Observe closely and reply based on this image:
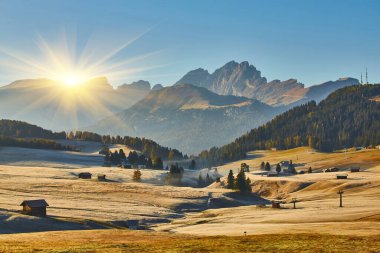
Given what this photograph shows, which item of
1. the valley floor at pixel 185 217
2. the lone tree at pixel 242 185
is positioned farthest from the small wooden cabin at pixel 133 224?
the lone tree at pixel 242 185

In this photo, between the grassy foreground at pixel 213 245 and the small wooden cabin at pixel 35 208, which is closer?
the grassy foreground at pixel 213 245

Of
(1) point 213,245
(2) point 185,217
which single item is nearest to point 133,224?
(2) point 185,217

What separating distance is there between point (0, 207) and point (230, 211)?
55.7m

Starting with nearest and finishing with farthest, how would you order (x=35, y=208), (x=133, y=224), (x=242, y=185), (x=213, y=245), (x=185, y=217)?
(x=213, y=245) < (x=35, y=208) < (x=133, y=224) < (x=185, y=217) < (x=242, y=185)

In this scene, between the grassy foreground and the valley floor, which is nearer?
the grassy foreground

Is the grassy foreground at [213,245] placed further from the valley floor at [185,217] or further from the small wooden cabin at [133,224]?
the small wooden cabin at [133,224]

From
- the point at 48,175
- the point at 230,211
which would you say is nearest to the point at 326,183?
the point at 230,211

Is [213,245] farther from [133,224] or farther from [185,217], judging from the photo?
[185,217]

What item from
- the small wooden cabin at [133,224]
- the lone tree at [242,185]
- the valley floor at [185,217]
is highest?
the lone tree at [242,185]

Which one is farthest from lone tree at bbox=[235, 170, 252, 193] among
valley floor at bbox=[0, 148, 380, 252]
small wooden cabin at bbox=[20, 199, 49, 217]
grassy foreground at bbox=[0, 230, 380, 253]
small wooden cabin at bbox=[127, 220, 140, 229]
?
grassy foreground at bbox=[0, 230, 380, 253]

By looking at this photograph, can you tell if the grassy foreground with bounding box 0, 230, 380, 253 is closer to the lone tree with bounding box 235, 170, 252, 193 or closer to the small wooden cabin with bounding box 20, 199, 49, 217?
the small wooden cabin with bounding box 20, 199, 49, 217

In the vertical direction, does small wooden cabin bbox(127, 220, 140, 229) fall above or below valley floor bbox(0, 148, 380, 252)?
below

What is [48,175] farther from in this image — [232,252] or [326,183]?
[232,252]

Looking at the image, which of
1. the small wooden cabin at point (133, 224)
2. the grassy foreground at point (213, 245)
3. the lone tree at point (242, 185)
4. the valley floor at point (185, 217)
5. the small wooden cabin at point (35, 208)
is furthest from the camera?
the lone tree at point (242, 185)
